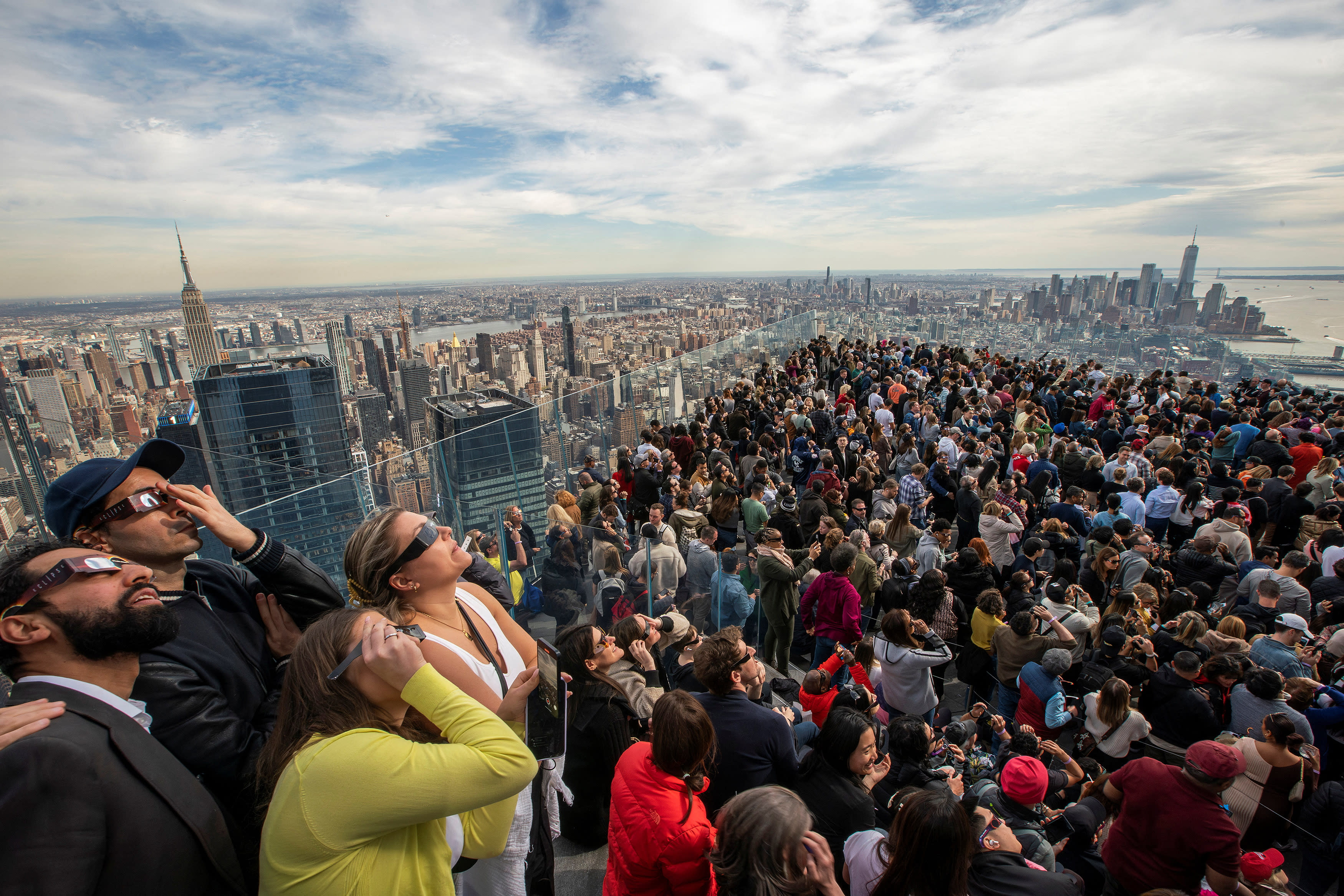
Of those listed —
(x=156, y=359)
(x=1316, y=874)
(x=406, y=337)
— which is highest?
(x=1316, y=874)

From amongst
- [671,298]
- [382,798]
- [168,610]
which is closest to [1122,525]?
[382,798]

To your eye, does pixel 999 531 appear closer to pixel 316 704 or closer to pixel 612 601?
pixel 612 601

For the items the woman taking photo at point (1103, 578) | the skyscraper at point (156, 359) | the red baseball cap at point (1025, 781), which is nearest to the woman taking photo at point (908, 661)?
the red baseball cap at point (1025, 781)

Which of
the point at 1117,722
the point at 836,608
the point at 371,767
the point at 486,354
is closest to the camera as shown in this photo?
the point at 371,767

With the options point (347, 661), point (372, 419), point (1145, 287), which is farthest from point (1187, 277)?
point (372, 419)

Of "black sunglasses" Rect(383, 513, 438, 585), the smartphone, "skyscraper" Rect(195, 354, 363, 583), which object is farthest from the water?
"skyscraper" Rect(195, 354, 363, 583)

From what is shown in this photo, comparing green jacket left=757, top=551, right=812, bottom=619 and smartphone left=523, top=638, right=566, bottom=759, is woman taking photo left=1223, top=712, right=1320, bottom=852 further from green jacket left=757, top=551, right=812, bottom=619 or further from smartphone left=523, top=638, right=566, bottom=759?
smartphone left=523, top=638, right=566, bottom=759
